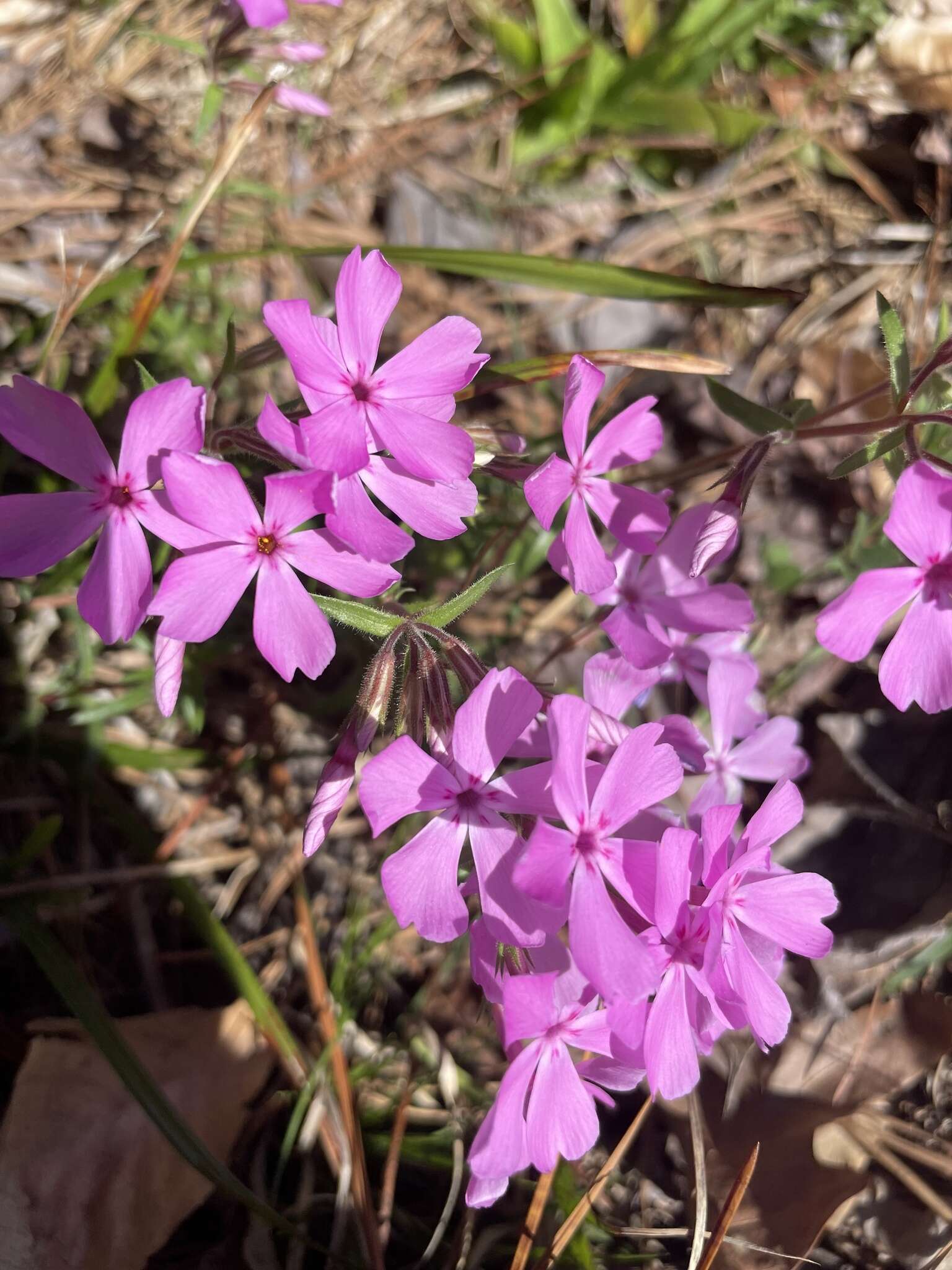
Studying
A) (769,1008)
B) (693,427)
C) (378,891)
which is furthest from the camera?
(693,427)

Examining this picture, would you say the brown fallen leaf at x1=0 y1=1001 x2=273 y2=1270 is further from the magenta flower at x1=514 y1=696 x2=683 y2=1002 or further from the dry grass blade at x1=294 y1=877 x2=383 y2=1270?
the magenta flower at x1=514 y1=696 x2=683 y2=1002

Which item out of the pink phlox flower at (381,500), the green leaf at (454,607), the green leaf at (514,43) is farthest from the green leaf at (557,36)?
the green leaf at (454,607)

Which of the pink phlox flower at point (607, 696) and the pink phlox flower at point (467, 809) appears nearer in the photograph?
the pink phlox flower at point (467, 809)

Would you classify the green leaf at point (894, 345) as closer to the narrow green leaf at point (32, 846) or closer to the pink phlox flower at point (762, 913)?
the pink phlox flower at point (762, 913)

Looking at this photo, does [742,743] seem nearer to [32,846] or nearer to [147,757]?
[147,757]

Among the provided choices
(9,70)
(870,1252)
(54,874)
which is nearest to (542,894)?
(54,874)

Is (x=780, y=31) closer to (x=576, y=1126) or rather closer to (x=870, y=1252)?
(x=576, y=1126)
